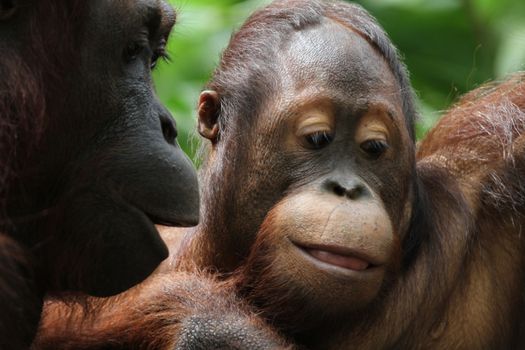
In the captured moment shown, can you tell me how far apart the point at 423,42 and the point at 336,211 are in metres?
3.45

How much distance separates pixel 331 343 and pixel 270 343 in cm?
36

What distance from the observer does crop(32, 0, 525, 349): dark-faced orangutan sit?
3.66 metres

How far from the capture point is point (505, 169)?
13.4 feet

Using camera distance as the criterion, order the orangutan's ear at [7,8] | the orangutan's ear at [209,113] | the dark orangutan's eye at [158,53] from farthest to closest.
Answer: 1. the orangutan's ear at [209,113]
2. the dark orangutan's eye at [158,53]
3. the orangutan's ear at [7,8]

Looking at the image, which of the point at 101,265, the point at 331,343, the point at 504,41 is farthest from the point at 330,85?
the point at 504,41

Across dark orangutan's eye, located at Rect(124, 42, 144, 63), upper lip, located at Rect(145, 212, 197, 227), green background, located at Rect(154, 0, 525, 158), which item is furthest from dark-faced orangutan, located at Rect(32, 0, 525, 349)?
green background, located at Rect(154, 0, 525, 158)

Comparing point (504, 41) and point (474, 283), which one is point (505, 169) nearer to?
point (474, 283)

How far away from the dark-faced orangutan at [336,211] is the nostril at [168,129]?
1.81 feet

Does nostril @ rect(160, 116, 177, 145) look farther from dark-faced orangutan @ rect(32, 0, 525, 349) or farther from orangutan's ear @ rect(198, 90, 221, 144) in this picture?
orangutan's ear @ rect(198, 90, 221, 144)

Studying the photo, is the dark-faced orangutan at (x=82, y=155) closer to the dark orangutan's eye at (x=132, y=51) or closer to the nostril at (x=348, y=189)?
the dark orangutan's eye at (x=132, y=51)

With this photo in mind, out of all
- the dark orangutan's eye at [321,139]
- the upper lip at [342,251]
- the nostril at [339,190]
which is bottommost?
the upper lip at [342,251]

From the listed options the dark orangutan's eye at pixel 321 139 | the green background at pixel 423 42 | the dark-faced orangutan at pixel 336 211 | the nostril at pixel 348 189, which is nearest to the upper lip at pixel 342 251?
the dark-faced orangutan at pixel 336 211

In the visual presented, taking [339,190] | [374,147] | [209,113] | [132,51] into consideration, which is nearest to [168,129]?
[132,51]

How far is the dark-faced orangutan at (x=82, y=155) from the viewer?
9.80ft
